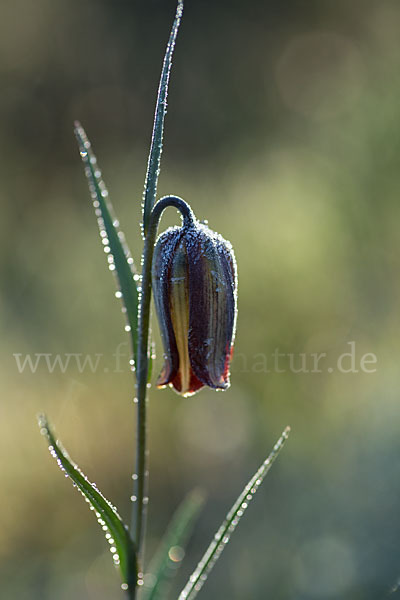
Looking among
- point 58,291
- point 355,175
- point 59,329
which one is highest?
point 355,175

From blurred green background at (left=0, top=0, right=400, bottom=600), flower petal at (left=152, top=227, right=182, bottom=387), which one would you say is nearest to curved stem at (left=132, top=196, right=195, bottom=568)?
flower petal at (left=152, top=227, right=182, bottom=387)

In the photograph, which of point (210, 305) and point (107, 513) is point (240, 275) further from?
point (107, 513)

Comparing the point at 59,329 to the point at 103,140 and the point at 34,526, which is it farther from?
the point at 103,140

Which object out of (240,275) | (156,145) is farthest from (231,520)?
(240,275)

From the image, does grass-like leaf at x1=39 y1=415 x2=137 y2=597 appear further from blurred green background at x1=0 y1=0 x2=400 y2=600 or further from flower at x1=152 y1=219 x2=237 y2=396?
blurred green background at x1=0 y1=0 x2=400 y2=600

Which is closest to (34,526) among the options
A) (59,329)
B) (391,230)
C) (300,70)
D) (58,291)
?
(59,329)

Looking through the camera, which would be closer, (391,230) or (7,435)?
(7,435)
